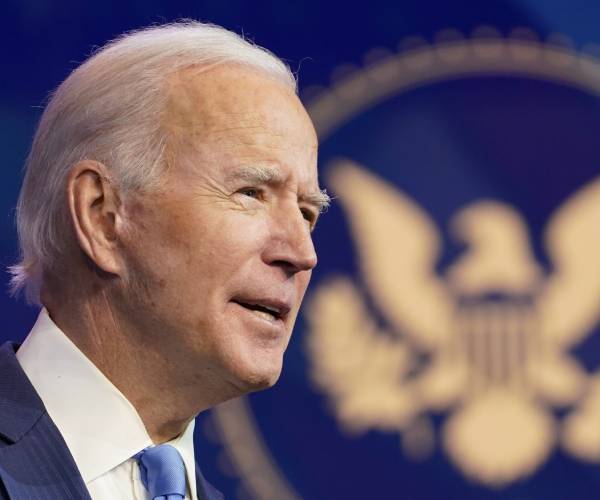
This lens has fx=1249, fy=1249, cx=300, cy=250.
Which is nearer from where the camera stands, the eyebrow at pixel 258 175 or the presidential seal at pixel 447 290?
the eyebrow at pixel 258 175

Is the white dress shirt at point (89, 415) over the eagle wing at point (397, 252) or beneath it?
beneath

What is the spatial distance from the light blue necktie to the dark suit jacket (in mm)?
92

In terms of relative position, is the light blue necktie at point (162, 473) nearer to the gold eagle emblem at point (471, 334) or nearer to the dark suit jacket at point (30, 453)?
the dark suit jacket at point (30, 453)

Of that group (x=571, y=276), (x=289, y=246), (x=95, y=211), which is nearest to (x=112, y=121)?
(x=95, y=211)

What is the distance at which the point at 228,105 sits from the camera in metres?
1.44

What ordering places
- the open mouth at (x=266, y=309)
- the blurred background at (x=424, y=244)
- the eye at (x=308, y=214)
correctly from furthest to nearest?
the blurred background at (x=424, y=244) < the eye at (x=308, y=214) < the open mouth at (x=266, y=309)

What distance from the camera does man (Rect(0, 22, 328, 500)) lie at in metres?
1.39

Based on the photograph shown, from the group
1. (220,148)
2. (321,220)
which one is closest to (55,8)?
(321,220)

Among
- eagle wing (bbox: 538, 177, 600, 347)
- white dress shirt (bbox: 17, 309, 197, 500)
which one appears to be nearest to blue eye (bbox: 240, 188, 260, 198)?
white dress shirt (bbox: 17, 309, 197, 500)

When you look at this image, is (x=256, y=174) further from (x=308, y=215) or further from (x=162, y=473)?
(x=162, y=473)

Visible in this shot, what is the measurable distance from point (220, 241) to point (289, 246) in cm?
8

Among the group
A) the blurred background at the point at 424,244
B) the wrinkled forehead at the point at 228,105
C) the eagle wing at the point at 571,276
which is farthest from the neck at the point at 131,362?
the eagle wing at the point at 571,276

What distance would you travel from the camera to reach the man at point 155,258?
139 cm

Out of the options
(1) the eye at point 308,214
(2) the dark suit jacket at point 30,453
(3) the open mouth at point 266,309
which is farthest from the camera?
(1) the eye at point 308,214
